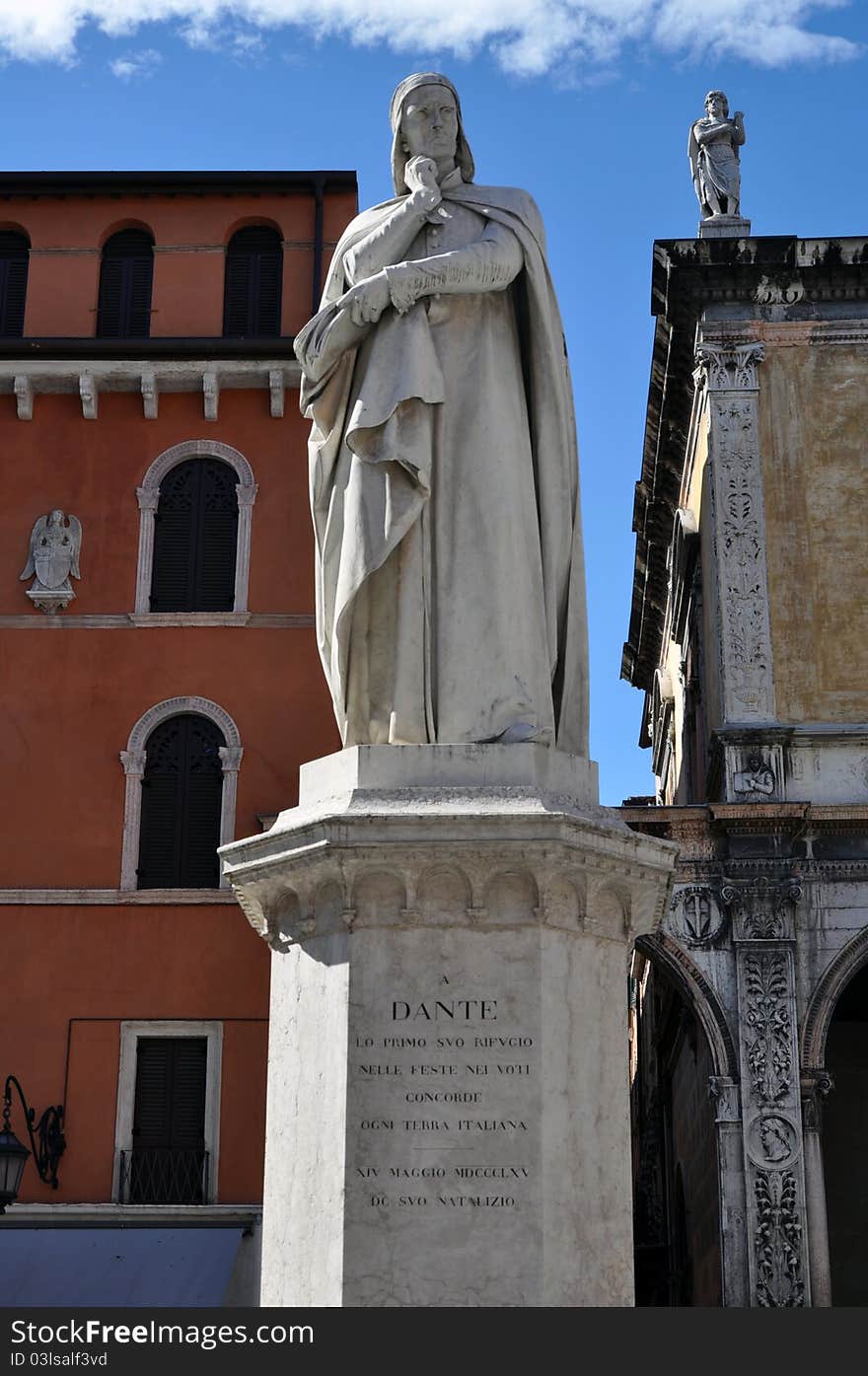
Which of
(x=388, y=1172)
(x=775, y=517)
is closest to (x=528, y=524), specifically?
(x=388, y=1172)

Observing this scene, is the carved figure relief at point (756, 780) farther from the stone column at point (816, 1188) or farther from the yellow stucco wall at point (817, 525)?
the stone column at point (816, 1188)

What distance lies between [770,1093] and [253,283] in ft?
39.9

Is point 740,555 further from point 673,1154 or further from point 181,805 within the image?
point 673,1154

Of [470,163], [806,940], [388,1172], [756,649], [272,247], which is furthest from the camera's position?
[272,247]

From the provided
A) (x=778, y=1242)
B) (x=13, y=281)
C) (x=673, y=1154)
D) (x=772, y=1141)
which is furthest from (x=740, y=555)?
(x=673, y=1154)

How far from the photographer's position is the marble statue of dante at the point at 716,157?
80.7 feet

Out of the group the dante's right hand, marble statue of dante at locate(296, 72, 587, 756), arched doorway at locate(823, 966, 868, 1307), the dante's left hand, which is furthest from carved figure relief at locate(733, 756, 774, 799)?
the dante's left hand

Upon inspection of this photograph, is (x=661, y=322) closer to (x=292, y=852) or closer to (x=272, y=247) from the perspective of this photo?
(x=272, y=247)

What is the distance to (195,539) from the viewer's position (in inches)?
979

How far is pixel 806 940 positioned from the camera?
2103 centimetres

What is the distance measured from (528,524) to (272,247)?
813 inches

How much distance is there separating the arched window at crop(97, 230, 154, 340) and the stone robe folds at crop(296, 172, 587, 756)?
19.6 meters

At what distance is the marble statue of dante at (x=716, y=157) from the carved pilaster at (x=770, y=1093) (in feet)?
27.8

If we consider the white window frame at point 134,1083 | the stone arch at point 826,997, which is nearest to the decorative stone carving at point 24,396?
the white window frame at point 134,1083
